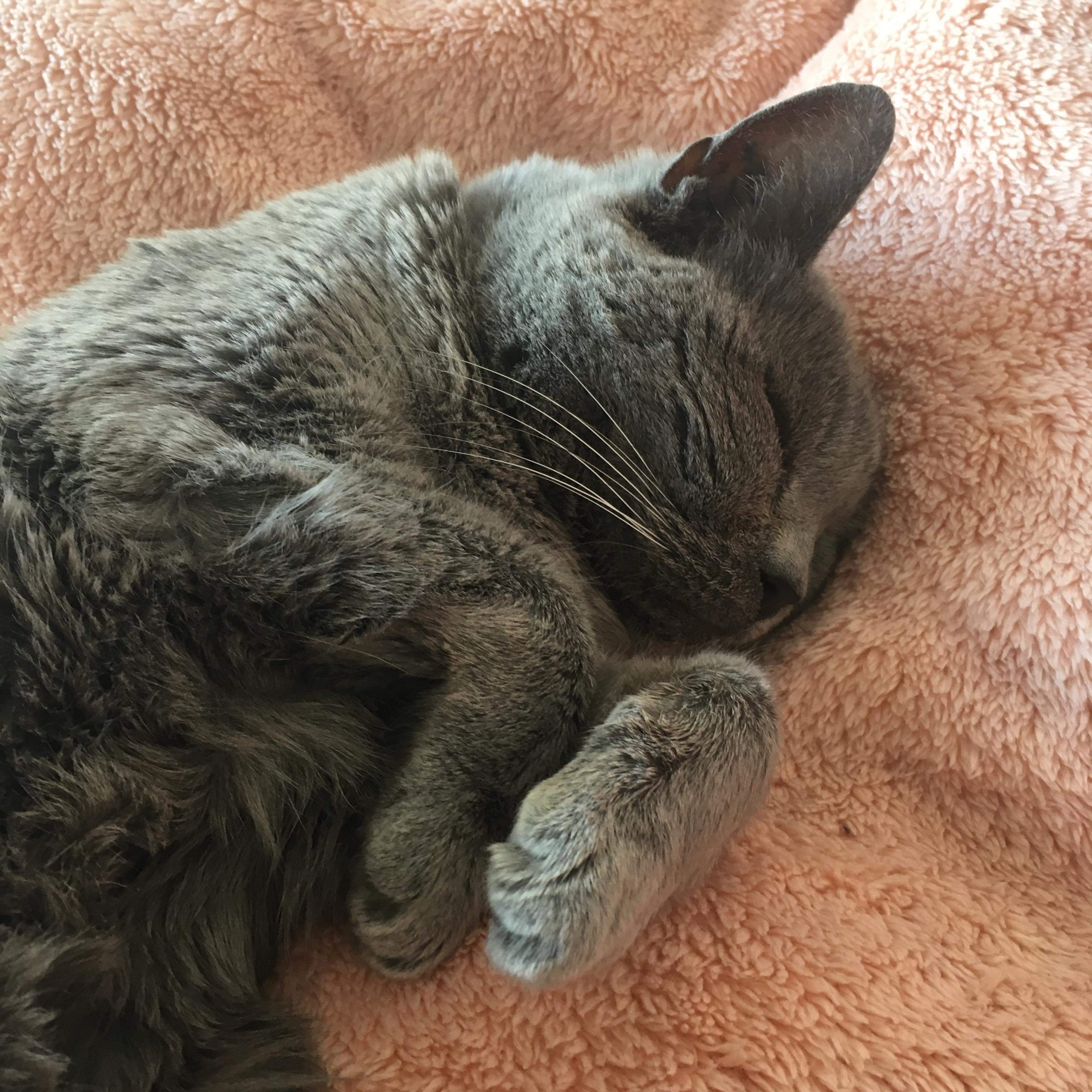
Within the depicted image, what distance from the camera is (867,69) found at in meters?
1.28

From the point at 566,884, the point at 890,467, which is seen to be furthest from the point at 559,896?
the point at 890,467

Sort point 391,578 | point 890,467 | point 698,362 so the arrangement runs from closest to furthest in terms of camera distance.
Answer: point 391,578 < point 698,362 < point 890,467

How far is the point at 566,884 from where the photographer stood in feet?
2.23

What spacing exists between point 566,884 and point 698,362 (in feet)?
1.80

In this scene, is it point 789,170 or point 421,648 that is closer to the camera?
point 421,648

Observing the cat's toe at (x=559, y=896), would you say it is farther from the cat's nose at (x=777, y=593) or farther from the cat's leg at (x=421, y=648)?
the cat's nose at (x=777, y=593)

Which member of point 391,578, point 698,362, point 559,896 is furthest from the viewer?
point 698,362

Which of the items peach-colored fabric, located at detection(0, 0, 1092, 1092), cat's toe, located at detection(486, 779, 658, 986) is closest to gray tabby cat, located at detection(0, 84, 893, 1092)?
cat's toe, located at detection(486, 779, 658, 986)

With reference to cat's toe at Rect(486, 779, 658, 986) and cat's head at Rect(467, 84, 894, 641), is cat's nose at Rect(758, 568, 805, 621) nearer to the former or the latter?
cat's head at Rect(467, 84, 894, 641)

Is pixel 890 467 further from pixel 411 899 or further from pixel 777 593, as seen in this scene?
pixel 411 899

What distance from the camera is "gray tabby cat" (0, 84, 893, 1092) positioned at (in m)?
0.72

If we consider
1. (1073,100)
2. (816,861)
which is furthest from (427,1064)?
(1073,100)

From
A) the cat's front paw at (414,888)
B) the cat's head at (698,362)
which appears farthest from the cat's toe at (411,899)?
the cat's head at (698,362)

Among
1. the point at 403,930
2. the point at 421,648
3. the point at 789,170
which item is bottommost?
the point at 403,930
